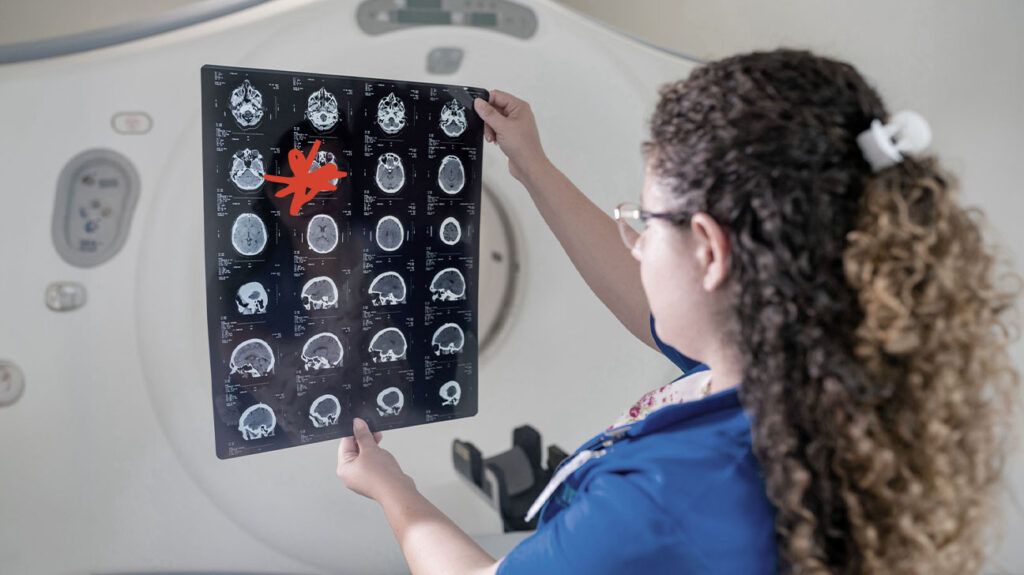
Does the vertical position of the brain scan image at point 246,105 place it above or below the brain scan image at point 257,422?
above

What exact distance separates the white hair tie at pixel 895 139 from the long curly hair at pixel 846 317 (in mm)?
15

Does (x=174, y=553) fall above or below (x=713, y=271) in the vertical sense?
below

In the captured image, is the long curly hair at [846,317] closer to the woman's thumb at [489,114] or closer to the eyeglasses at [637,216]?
the eyeglasses at [637,216]

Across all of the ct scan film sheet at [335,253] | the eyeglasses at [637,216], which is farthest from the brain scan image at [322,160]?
the eyeglasses at [637,216]

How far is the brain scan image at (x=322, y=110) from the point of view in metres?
1.19

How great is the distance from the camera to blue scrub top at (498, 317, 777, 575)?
2.65ft

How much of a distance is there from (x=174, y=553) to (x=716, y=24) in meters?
1.53

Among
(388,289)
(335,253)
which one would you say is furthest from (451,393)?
(335,253)

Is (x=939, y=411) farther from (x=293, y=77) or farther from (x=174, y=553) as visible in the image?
(x=174, y=553)

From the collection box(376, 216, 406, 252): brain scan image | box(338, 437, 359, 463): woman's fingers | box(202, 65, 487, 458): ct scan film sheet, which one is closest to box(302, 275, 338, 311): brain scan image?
box(202, 65, 487, 458): ct scan film sheet

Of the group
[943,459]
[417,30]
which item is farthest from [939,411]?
[417,30]

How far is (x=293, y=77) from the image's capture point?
1.18 m

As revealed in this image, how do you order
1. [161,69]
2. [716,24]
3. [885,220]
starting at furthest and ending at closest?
[716,24] → [161,69] → [885,220]

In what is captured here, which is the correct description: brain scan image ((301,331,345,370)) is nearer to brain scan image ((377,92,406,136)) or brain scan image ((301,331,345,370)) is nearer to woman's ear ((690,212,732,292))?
brain scan image ((377,92,406,136))
